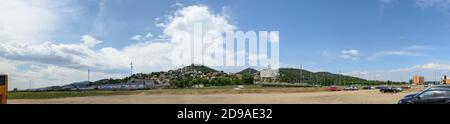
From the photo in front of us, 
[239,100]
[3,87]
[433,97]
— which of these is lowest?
[239,100]

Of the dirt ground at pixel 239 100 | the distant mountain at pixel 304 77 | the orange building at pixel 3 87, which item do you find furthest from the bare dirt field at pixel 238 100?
the distant mountain at pixel 304 77

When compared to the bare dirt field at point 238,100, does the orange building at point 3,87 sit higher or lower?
higher

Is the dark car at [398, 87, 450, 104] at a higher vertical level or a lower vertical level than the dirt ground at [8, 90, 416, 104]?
higher

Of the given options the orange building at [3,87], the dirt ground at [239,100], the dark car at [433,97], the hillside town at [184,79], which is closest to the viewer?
the orange building at [3,87]

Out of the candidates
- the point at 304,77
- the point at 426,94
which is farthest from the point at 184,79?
the point at 426,94

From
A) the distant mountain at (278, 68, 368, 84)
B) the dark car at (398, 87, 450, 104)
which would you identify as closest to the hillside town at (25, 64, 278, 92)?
the distant mountain at (278, 68, 368, 84)

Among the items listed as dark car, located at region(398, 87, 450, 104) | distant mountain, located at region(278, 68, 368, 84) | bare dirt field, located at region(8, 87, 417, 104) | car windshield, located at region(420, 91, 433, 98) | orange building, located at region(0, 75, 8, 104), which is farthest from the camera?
distant mountain, located at region(278, 68, 368, 84)

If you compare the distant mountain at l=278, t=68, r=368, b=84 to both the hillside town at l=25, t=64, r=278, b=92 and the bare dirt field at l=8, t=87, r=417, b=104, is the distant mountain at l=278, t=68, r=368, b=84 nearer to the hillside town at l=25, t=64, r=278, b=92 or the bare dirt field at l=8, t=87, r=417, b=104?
the hillside town at l=25, t=64, r=278, b=92

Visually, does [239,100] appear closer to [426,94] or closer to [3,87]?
[426,94]

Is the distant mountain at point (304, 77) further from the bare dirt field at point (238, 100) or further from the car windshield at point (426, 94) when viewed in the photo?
the car windshield at point (426, 94)

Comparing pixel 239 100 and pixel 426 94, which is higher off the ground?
pixel 426 94
